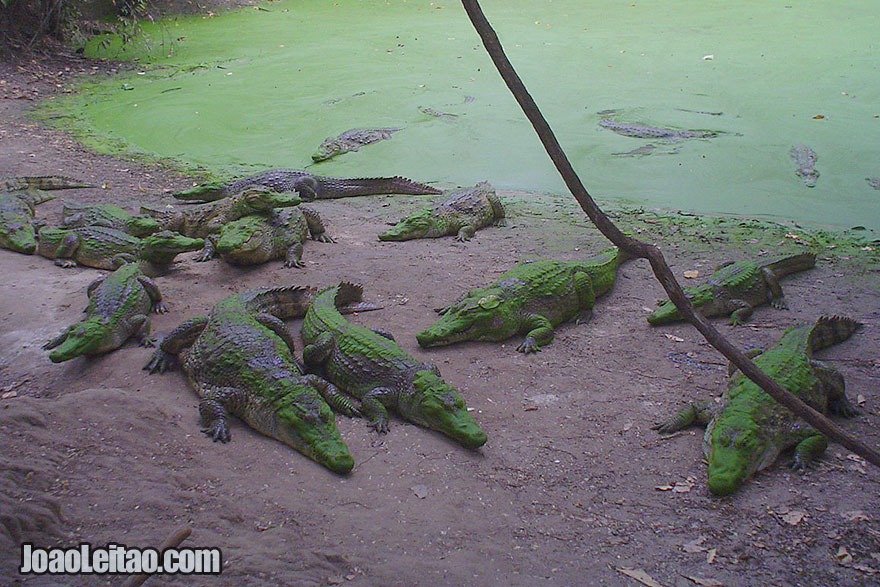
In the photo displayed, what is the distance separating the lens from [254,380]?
320 cm

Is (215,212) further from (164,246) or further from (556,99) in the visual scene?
(556,99)

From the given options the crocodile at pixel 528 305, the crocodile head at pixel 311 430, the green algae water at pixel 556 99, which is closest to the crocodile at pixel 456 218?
the green algae water at pixel 556 99

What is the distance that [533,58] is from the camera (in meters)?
10.4

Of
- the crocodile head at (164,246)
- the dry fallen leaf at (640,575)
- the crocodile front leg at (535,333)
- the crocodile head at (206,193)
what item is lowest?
the crocodile front leg at (535,333)

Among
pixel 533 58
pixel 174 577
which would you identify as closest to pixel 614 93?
pixel 533 58

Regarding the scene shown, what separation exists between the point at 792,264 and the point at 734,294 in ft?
2.51

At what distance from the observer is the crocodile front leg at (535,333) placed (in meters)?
4.01

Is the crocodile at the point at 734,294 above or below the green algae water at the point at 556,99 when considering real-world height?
below

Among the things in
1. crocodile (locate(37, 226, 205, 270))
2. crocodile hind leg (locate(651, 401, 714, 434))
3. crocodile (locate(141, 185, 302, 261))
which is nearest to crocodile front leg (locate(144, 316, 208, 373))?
crocodile (locate(37, 226, 205, 270))

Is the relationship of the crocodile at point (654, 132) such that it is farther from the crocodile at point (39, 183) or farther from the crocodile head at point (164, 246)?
the crocodile at point (39, 183)

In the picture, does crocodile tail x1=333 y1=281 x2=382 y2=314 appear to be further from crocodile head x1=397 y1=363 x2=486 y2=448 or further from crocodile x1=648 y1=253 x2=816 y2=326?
crocodile x1=648 y1=253 x2=816 y2=326

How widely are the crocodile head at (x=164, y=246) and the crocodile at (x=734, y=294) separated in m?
3.06

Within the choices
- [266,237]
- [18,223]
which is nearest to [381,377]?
[266,237]

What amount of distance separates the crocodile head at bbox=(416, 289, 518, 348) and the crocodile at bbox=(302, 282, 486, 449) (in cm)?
27
